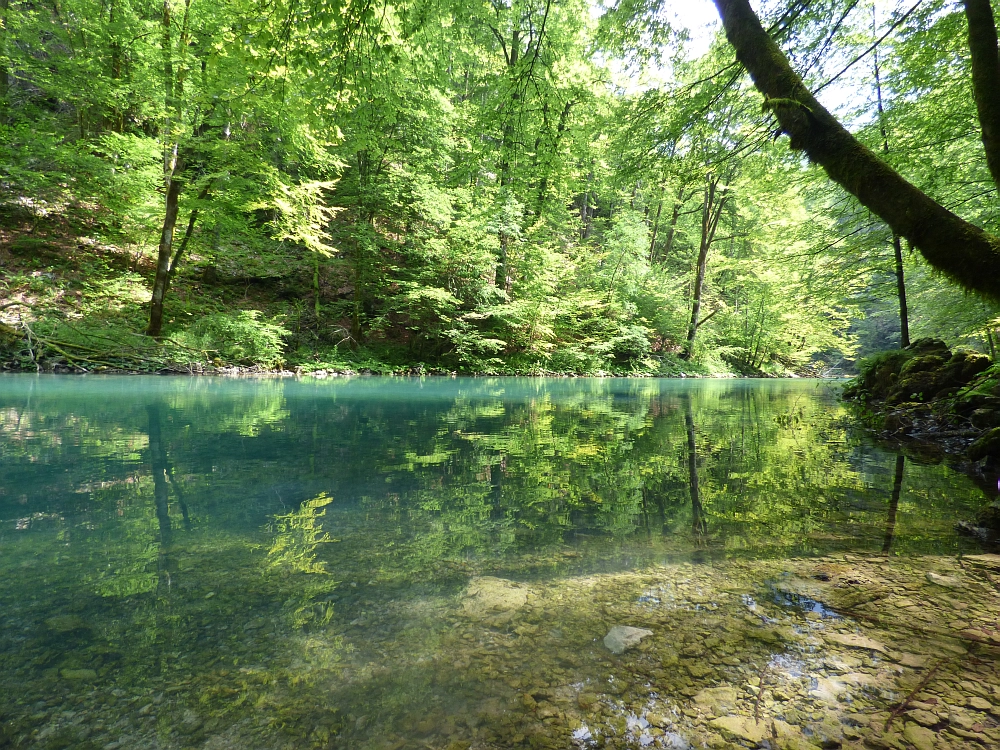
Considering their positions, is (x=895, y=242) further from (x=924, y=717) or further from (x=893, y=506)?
(x=924, y=717)

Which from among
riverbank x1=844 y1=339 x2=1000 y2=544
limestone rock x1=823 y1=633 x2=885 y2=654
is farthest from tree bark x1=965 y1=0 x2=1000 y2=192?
limestone rock x1=823 y1=633 x2=885 y2=654

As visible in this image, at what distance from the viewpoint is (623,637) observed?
1547 mm

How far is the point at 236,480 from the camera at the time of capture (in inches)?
124

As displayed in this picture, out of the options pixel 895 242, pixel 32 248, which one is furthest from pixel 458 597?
pixel 32 248

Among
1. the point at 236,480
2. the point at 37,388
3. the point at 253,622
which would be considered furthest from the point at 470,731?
the point at 37,388

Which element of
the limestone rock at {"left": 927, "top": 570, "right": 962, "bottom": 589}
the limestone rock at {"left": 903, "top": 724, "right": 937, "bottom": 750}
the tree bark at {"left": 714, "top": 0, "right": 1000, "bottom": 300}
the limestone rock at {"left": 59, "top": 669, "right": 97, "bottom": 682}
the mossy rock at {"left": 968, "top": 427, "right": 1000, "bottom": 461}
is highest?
the tree bark at {"left": 714, "top": 0, "right": 1000, "bottom": 300}

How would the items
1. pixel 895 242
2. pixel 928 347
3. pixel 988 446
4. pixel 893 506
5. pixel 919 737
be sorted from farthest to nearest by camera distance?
pixel 895 242 → pixel 928 347 → pixel 988 446 → pixel 893 506 → pixel 919 737

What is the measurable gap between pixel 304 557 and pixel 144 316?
14468mm

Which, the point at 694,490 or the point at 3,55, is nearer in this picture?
the point at 694,490

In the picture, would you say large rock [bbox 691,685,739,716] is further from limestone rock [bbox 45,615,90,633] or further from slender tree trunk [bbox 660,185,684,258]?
slender tree trunk [bbox 660,185,684,258]

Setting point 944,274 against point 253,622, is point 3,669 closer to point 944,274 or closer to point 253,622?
point 253,622

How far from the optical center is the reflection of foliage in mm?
1627

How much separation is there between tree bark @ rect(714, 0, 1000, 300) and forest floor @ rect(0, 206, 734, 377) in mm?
→ 13074

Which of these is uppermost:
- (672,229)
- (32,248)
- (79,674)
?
(672,229)
